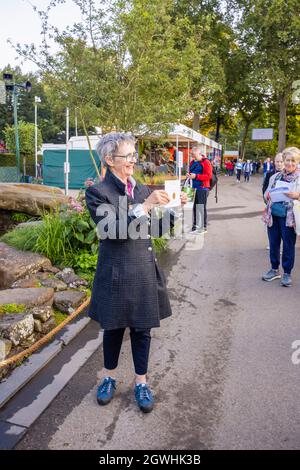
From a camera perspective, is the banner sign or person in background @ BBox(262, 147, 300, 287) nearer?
person in background @ BBox(262, 147, 300, 287)

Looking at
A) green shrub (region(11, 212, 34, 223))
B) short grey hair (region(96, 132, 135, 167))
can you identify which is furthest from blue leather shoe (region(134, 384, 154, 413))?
green shrub (region(11, 212, 34, 223))

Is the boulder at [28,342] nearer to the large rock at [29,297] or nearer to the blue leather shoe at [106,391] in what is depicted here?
the large rock at [29,297]

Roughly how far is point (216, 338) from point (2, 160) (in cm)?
3389

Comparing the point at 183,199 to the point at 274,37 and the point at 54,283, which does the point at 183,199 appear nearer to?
the point at 54,283

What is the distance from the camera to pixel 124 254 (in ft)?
9.49

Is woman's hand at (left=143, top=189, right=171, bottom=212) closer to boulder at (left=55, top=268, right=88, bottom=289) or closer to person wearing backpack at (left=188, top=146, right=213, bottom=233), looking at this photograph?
boulder at (left=55, top=268, right=88, bottom=289)

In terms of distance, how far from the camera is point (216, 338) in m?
4.34

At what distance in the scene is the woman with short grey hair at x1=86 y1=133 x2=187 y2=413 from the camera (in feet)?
9.18

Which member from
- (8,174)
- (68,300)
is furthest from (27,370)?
(8,174)

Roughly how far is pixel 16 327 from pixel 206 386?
177 centimetres

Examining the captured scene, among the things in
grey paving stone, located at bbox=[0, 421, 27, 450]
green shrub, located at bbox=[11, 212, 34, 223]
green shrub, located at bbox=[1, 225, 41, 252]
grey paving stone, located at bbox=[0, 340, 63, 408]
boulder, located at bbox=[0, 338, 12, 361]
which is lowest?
grey paving stone, located at bbox=[0, 421, 27, 450]

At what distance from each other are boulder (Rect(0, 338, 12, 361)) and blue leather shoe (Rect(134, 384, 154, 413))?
46.7 inches

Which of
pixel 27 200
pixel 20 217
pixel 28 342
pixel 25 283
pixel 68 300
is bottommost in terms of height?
pixel 28 342

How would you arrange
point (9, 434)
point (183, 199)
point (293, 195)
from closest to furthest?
1. point (9, 434)
2. point (183, 199)
3. point (293, 195)
